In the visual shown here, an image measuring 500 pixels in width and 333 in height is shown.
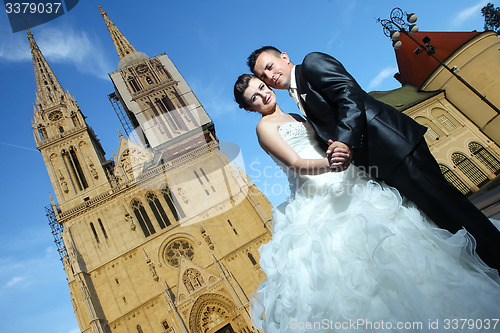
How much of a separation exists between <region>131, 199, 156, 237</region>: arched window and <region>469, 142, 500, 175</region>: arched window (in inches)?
1085

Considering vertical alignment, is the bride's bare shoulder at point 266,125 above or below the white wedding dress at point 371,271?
above

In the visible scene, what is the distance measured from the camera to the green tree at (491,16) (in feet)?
102

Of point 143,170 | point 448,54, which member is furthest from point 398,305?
point 448,54

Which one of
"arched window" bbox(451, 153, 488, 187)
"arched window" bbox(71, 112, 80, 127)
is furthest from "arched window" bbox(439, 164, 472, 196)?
"arched window" bbox(71, 112, 80, 127)

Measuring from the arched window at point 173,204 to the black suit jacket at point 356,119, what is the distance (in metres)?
23.3

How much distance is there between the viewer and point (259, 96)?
3.45 metres

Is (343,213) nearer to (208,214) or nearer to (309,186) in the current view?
(309,186)

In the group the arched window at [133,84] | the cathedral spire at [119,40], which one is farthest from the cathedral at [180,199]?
the cathedral spire at [119,40]

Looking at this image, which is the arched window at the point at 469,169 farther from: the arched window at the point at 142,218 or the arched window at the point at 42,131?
the arched window at the point at 42,131

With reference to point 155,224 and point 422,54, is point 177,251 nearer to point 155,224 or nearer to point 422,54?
point 155,224

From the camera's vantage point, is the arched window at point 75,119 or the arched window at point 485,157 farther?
the arched window at point 75,119

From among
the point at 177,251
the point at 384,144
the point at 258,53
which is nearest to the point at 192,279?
the point at 177,251

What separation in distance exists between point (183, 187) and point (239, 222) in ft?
17.8

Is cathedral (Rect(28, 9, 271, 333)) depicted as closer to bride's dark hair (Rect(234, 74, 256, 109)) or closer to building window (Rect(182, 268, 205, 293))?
building window (Rect(182, 268, 205, 293))
